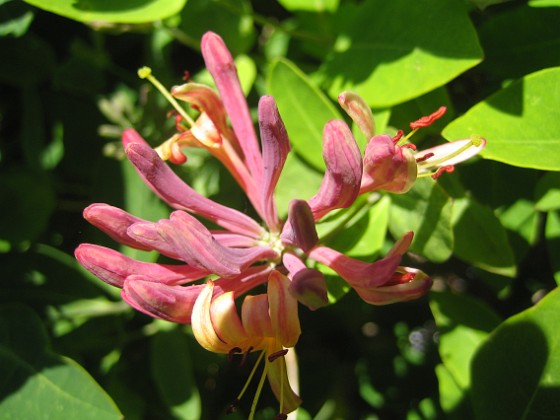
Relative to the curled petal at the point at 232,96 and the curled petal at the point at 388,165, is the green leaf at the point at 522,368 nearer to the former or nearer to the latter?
the curled petal at the point at 388,165

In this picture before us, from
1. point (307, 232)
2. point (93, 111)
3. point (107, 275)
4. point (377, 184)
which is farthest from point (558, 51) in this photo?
point (93, 111)

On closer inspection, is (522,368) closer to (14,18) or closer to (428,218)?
(428,218)

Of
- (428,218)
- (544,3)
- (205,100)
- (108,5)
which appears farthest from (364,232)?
(108,5)

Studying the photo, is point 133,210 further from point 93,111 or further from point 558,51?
point 558,51

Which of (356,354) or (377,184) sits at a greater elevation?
(377,184)

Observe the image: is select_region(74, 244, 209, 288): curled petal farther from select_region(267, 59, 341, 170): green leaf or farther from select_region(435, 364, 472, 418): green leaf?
select_region(435, 364, 472, 418): green leaf

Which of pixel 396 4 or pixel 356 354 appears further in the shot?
pixel 356 354

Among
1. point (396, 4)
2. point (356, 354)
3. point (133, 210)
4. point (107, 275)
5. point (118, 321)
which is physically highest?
point (396, 4)
